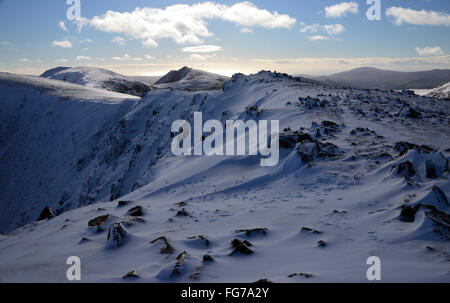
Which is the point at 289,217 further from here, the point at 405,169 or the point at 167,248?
the point at 405,169

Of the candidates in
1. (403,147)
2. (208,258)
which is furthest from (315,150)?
(208,258)

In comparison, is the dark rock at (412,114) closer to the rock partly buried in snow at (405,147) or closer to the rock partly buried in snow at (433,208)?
the rock partly buried in snow at (405,147)

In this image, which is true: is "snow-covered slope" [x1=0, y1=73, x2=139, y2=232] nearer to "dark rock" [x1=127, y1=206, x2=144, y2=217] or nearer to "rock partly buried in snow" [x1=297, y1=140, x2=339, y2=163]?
"dark rock" [x1=127, y1=206, x2=144, y2=217]

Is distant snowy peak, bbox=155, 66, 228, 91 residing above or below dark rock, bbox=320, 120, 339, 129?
above

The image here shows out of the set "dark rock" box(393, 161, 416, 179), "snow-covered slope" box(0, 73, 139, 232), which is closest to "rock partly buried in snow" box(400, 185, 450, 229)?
"dark rock" box(393, 161, 416, 179)

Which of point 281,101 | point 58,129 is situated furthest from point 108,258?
point 58,129

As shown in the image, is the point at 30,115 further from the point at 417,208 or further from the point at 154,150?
the point at 417,208
